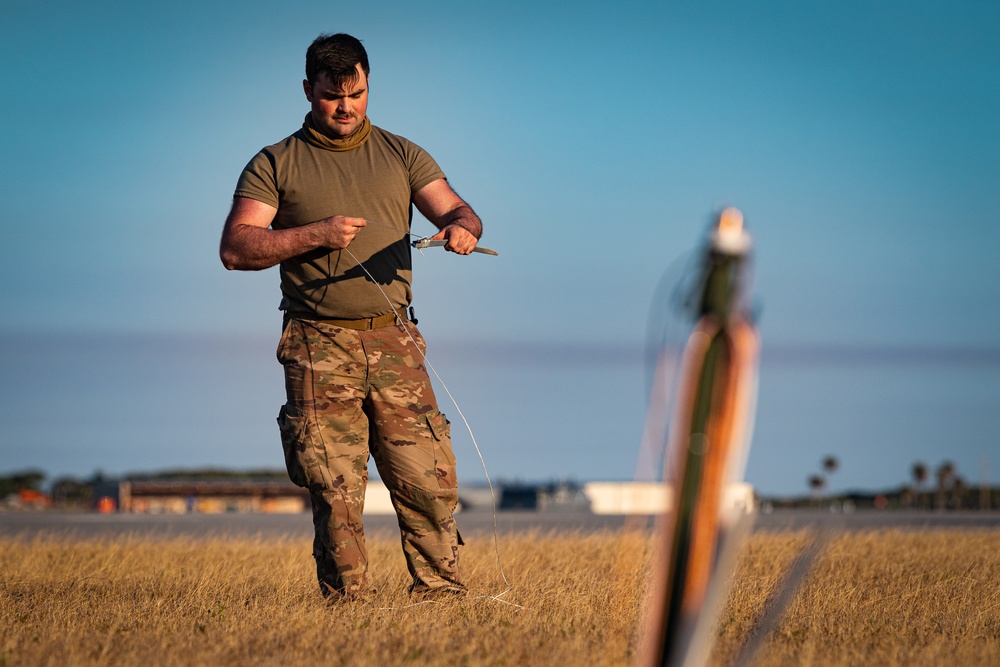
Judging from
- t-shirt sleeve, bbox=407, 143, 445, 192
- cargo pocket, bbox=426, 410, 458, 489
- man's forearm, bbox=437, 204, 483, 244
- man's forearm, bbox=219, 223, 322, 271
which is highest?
t-shirt sleeve, bbox=407, 143, 445, 192

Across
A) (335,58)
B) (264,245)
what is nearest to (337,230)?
(264,245)

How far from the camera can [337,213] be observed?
5.55 m

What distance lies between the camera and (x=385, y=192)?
5.65 meters

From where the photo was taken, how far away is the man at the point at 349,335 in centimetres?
546

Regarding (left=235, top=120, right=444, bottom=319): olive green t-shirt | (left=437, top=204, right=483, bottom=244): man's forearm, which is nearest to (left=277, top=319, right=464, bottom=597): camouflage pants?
(left=235, top=120, right=444, bottom=319): olive green t-shirt

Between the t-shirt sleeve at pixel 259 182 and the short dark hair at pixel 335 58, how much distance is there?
1.53ft

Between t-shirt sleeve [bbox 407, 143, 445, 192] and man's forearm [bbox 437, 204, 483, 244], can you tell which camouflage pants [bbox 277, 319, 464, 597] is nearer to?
man's forearm [bbox 437, 204, 483, 244]

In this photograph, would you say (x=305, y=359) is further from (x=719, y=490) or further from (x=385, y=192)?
(x=719, y=490)

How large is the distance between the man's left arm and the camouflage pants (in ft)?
1.88

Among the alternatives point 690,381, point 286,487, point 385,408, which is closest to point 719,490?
point 690,381

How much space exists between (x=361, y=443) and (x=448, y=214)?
1.19 m

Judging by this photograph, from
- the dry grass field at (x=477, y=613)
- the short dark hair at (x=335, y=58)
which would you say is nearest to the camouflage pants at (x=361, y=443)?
the dry grass field at (x=477, y=613)

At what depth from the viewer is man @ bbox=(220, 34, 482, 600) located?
17.9 feet

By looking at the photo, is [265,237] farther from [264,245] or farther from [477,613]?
[477,613]
